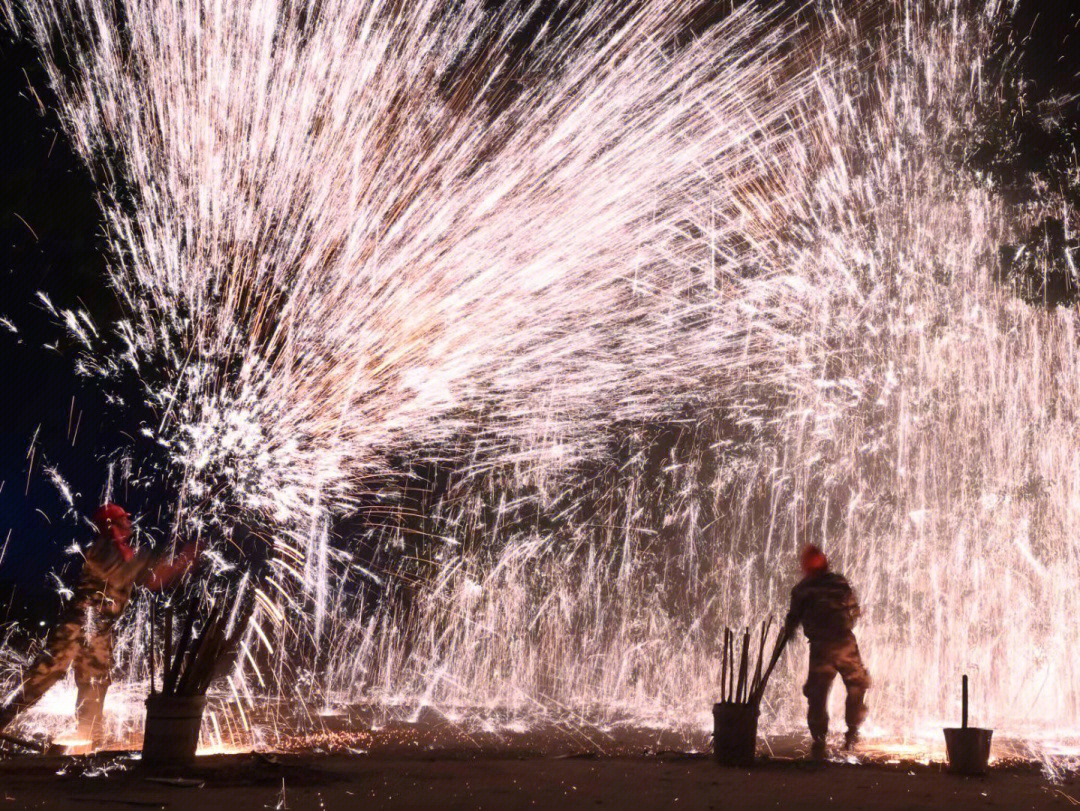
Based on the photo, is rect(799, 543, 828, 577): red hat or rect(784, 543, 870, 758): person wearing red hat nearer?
rect(784, 543, 870, 758): person wearing red hat

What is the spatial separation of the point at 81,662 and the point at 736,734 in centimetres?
384

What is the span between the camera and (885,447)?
1368 centimetres

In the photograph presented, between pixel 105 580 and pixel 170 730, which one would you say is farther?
pixel 105 580

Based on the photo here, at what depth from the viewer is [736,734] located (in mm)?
5836

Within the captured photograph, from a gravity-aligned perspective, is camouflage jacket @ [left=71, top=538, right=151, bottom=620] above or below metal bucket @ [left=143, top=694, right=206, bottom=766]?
above

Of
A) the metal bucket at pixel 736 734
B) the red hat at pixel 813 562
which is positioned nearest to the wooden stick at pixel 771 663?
the metal bucket at pixel 736 734

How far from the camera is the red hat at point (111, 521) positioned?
21.3 feet

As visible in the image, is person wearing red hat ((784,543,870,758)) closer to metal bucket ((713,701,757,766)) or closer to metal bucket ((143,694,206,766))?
metal bucket ((713,701,757,766))

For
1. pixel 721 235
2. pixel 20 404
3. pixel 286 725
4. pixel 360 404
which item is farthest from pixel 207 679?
pixel 721 235

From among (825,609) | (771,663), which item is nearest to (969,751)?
(771,663)

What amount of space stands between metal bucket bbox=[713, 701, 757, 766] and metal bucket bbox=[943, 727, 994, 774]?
1045mm

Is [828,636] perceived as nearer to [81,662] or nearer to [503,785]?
[503,785]

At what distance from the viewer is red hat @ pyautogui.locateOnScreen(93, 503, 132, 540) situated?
6.49 meters

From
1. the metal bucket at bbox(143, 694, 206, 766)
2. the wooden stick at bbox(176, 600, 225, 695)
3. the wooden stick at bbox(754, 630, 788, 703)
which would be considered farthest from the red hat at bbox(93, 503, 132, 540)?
the wooden stick at bbox(754, 630, 788, 703)
